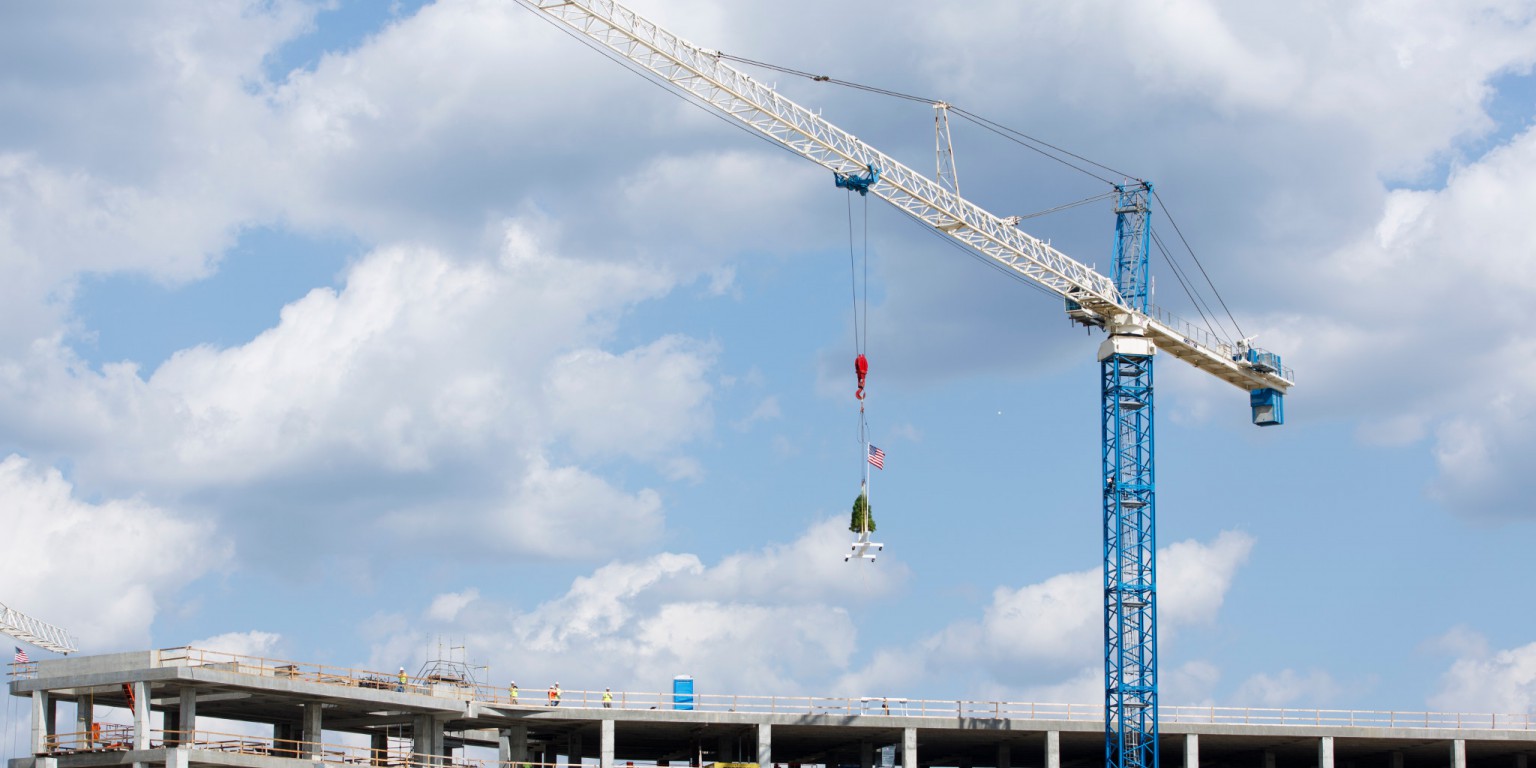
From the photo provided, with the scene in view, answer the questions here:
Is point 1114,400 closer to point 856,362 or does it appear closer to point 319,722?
point 856,362

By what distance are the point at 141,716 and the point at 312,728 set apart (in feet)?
27.0

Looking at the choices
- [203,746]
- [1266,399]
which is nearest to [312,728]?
[203,746]

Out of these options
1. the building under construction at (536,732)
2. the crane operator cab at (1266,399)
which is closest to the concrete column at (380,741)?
the building under construction at (536,732)

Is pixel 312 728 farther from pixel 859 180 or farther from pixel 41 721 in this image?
pixel 859 180

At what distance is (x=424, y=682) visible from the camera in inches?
3632

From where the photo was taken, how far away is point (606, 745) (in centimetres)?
9300

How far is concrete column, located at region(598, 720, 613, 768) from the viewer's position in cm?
9262

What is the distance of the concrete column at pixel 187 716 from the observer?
8031 centimetres

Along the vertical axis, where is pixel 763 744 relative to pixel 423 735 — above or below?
below

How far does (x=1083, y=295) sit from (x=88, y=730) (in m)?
58.8

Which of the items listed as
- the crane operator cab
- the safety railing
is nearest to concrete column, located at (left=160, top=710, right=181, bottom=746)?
the safety railing

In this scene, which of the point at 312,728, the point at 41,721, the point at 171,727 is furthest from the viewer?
the point at 171,727

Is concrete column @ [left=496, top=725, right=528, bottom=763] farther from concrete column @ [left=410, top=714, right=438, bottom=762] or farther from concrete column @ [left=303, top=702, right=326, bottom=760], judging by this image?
concrete column @ [left=303, top=702, right=326, bottom=760]

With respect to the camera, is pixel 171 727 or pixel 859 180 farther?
pixel 859 180
